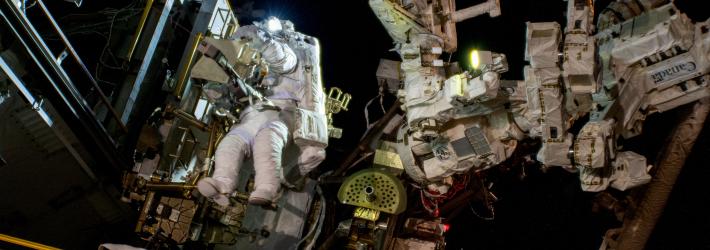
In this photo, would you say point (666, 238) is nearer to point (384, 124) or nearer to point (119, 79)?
point (384, 124)

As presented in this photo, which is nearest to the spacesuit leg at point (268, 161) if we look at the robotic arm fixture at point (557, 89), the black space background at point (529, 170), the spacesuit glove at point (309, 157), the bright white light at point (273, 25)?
the spacesuit glove at point (309, 157)

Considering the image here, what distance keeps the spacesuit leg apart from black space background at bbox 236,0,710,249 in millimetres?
2570

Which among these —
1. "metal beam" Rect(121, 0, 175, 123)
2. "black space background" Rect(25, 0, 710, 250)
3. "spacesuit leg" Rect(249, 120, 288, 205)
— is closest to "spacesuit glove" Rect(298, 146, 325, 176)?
"spacesuit leg" Rect(249, 120, 288, 205)

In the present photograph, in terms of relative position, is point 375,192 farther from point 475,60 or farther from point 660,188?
point 660,188

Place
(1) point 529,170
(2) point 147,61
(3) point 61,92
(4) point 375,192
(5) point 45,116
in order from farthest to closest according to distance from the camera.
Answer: (1) point 529,170 → (2) point 147,61 → (4) point 375,192 → (3) point 61,92 → (5) point 45,116

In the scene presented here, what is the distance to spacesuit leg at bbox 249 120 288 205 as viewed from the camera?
5.29m

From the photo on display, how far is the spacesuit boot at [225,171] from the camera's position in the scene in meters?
5.02

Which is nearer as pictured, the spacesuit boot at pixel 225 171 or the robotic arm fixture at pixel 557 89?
the spacesuit boot at pixel 225 171

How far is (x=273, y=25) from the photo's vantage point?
22.5ft

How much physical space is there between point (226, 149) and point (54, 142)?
6.26ft

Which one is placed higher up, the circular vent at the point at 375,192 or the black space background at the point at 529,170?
the black space background at the point at 529,170

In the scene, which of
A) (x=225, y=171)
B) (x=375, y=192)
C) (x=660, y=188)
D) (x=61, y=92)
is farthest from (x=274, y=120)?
(x=660, y=188)

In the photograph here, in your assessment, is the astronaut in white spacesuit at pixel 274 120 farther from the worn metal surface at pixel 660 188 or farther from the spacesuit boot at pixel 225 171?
the worn metal surface at pixel 660 188

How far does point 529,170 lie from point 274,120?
5.80 metres
